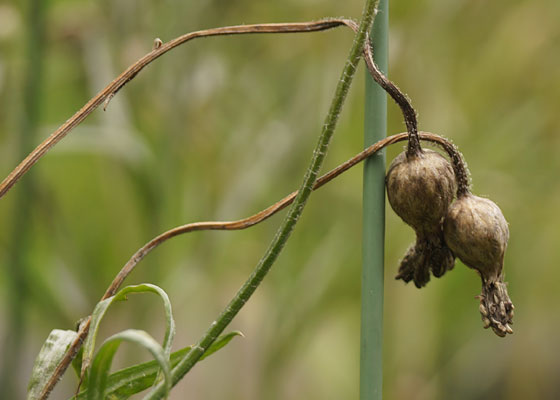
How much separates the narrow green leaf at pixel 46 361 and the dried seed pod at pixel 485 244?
15 centimetres

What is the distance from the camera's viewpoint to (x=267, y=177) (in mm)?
930

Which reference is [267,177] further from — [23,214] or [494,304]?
[494,304]

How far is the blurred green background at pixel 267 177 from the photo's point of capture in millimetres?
827

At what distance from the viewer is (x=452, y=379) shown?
1145 millimetres

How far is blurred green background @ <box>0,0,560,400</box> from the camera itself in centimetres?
83

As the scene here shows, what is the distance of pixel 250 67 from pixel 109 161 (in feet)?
0.72

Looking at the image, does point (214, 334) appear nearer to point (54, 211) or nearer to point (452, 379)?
point (54, 211)

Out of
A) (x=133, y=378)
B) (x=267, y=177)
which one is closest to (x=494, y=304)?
(x=133, y=378)

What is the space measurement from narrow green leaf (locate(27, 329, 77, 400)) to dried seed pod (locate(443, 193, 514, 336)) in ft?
0.48

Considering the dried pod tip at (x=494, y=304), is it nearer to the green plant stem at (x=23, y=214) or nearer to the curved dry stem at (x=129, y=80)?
the curved dry stem at (x=129, y=80)

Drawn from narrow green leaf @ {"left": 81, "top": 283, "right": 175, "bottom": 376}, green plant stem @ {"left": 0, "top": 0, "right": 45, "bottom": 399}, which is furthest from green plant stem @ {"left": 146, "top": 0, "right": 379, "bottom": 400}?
green plant stem @ {"left": 0, "top": 0, "right": 45, "bottom": 399}

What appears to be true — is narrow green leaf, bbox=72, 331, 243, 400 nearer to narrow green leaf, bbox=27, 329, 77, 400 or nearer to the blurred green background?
narrow green leaf, bbox=27, 329, 77, 400

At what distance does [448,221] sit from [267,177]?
65cm

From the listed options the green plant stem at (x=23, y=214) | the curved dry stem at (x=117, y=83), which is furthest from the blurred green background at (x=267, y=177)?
the curved dry stem at (x=117, y=83)
